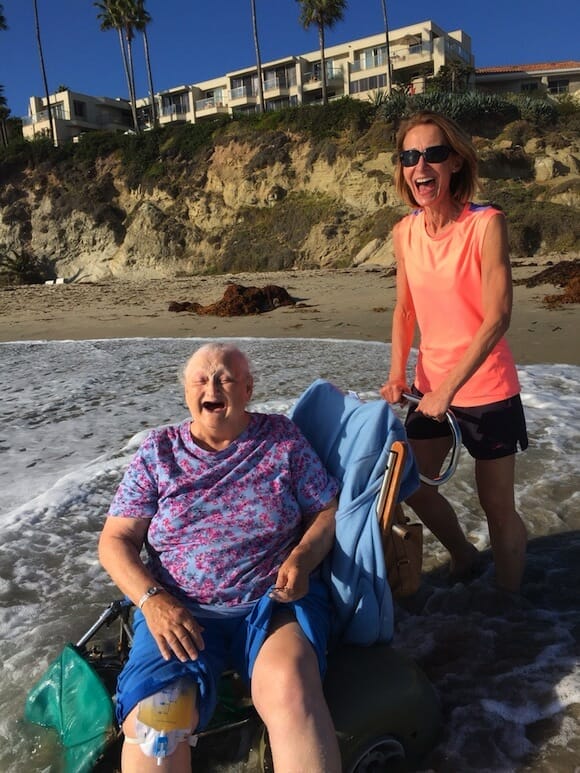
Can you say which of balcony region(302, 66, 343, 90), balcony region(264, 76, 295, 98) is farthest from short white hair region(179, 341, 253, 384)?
balcony region(264, 76, 295, 98)

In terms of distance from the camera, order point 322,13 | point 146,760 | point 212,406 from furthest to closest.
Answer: point 322,13 < point 212,406 < point 146,760

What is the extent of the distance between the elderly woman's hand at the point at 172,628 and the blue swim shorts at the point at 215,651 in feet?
0.09

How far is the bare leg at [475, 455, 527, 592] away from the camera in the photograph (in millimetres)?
2533

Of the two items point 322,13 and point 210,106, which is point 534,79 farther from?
point 210,106

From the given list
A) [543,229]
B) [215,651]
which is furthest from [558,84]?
[215,651]

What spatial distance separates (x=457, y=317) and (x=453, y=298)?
0.24ft

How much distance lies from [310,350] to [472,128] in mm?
23414

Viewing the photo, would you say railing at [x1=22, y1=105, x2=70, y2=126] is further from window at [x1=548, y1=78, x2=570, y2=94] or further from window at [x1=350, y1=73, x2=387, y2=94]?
window at [x1=548, y1=78, x2=570, y2=94]

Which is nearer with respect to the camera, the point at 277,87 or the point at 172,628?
the point at 172,628

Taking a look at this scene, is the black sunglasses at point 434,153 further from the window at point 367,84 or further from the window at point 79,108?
the window at point 79,108

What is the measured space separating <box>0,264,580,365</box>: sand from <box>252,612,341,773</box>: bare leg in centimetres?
636

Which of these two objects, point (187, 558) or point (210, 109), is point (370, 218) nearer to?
point (187, 558)

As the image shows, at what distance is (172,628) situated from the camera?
6.02 ft

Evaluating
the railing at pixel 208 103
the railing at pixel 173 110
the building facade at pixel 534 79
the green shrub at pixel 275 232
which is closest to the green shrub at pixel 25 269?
the green shrub at pixel 275 232
